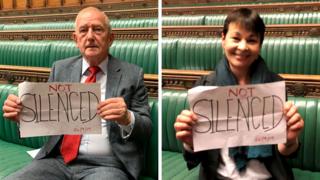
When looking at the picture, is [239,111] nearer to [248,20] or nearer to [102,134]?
[248,20]

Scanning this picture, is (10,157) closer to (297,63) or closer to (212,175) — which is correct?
(212,175)

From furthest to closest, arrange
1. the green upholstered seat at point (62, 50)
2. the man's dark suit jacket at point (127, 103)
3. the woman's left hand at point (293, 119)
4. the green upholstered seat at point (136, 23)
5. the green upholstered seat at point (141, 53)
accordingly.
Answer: the green upholstered seat at point (136, 23)
the green upholstered seat at point (62, 50)
the green upholstered seat at point (141, 53)
the man's dark suit jacket at point (127, 103)
the woman's left hand at point (293, 119)

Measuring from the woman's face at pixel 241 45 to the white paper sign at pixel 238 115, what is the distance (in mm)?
94

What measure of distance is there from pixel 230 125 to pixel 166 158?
0.46 meters

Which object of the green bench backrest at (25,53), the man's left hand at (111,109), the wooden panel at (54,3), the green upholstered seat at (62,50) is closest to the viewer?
the man's left hand at (111,109)

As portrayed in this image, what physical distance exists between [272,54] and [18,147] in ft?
4.18

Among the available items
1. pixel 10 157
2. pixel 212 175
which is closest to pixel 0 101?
pixel 10 157

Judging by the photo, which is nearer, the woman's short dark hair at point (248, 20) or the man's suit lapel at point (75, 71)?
the woman's short dark hair at point (248, 20)

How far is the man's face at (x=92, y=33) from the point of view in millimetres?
936

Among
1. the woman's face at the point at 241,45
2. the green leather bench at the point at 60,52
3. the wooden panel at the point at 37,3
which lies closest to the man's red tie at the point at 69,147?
the woman's face at the point at 241,45

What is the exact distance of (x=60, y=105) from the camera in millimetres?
806

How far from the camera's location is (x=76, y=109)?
0.81 metres

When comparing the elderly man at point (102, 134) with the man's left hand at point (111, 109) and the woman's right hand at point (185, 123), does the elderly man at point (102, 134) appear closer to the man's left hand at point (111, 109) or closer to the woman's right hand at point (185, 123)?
the man's left hand at point (111, 109)

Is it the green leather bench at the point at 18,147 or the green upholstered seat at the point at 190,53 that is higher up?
the green upholstered seat at the point at 190,53
